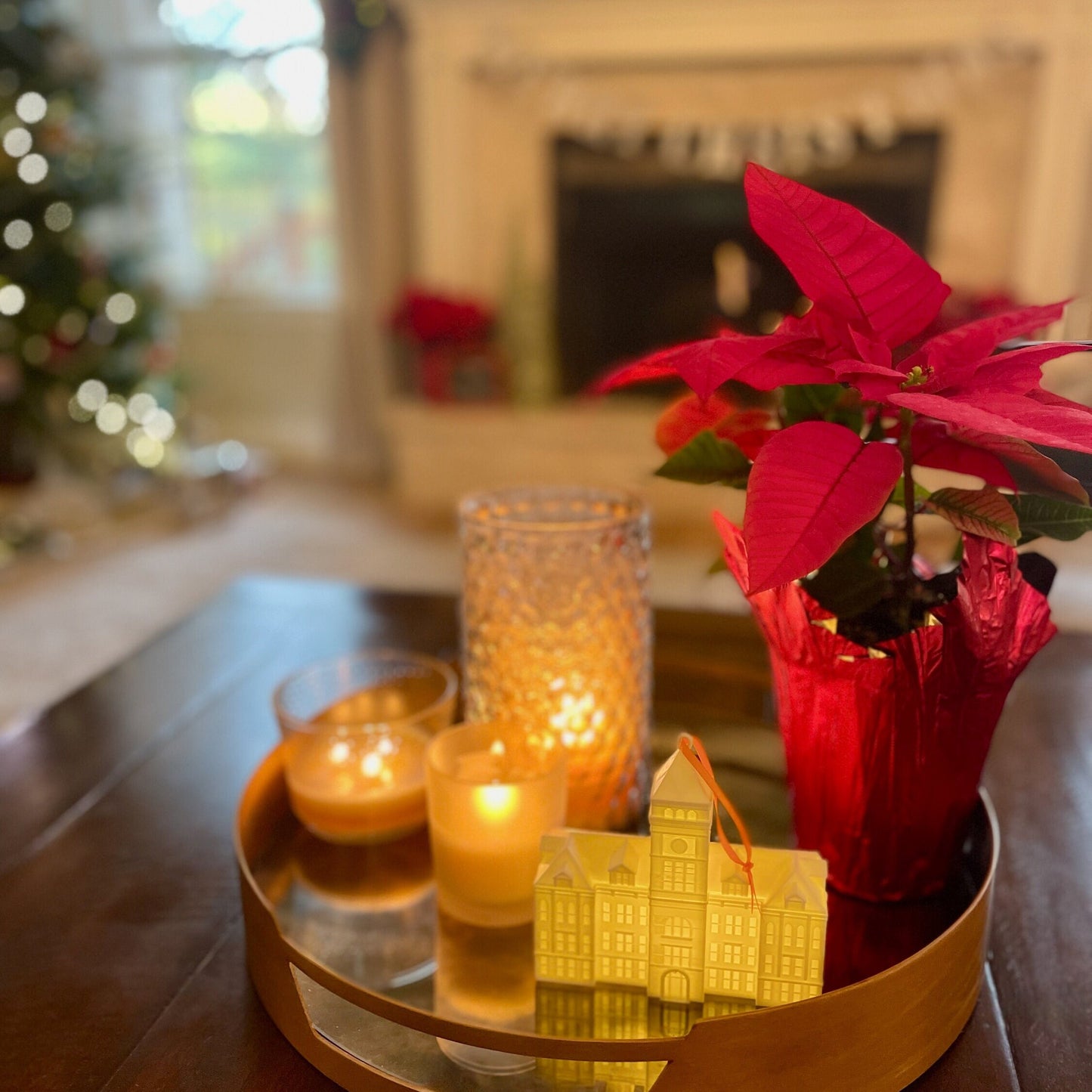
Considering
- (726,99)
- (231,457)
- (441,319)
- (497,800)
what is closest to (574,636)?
(497,800)

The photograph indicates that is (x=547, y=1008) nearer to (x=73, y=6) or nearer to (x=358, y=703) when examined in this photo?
(x=358, y=703)

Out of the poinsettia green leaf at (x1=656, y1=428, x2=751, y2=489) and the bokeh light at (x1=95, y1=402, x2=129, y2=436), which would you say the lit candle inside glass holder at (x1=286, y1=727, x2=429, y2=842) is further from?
the bokeh light at (x1=95, y1=402, x2=129, y2=436)

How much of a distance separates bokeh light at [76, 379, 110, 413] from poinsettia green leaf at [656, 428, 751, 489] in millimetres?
2978

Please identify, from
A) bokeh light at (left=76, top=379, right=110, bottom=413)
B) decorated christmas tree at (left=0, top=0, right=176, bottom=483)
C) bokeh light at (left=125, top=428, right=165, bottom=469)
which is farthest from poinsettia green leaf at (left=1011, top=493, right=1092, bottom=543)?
bokeh light at (left=125, top=428, right=165, bottom=469)

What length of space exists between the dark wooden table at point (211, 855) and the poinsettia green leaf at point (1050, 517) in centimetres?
24

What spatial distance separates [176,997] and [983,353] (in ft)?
1.75

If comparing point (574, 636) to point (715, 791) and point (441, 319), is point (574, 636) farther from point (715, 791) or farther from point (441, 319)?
point (441, 319)

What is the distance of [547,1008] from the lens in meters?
0.53

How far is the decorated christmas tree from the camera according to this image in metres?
2.90

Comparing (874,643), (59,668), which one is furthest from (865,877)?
(59,668)

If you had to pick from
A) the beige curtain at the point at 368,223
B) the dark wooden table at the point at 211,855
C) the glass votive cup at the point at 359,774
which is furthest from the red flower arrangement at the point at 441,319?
the glass votive cup at the point at 359,774

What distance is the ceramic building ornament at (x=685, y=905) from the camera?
48 cm

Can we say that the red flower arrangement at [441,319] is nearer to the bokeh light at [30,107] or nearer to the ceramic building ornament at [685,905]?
→ the bokeh light at [30,107]

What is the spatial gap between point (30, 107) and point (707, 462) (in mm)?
3044
